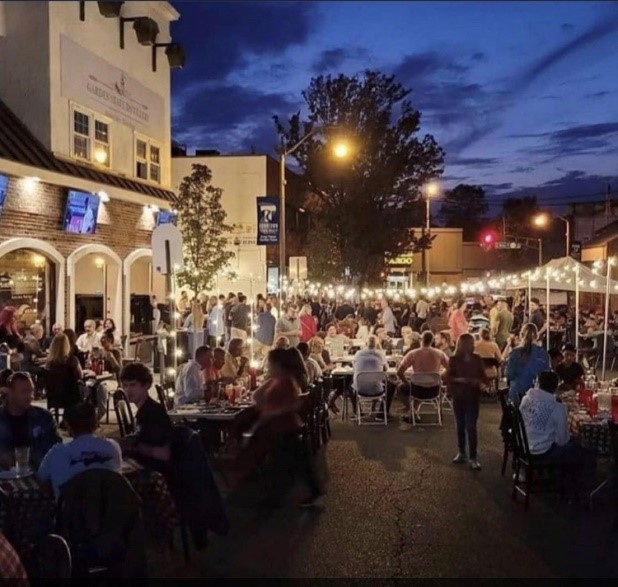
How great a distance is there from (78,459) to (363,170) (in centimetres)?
3302

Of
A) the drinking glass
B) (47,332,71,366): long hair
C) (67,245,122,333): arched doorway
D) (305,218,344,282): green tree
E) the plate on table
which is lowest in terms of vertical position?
the plate on table

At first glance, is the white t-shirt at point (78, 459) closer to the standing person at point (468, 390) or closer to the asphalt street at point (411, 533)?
the asphalt street at point (411, 533)

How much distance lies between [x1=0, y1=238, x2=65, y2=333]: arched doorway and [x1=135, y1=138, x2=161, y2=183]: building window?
475cm

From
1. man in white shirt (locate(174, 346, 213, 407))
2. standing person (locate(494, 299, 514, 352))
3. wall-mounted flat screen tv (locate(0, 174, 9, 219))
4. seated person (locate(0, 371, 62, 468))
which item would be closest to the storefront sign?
wall-mounted flat screen tv (locate(0, 174, 9, 219))

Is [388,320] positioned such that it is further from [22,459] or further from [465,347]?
[22,459]

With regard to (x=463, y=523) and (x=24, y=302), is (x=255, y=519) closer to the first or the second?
(x=463, y=523)

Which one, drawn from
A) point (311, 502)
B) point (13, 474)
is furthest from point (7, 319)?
point (13, 474)

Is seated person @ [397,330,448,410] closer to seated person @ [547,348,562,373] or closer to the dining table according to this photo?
seated person @ [547,348,562,373]

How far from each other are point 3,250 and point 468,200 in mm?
78799

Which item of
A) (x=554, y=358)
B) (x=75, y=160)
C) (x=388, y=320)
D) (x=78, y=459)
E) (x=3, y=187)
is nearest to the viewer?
(x=78, y=459)

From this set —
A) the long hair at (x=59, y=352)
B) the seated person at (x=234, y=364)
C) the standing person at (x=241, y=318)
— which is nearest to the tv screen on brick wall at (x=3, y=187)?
the long hair at (x=59, y=352)

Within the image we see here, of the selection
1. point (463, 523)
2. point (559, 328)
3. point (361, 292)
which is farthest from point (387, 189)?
point (463, 523)

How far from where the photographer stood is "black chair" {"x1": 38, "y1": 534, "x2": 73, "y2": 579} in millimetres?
4281

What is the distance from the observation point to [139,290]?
23.1m
